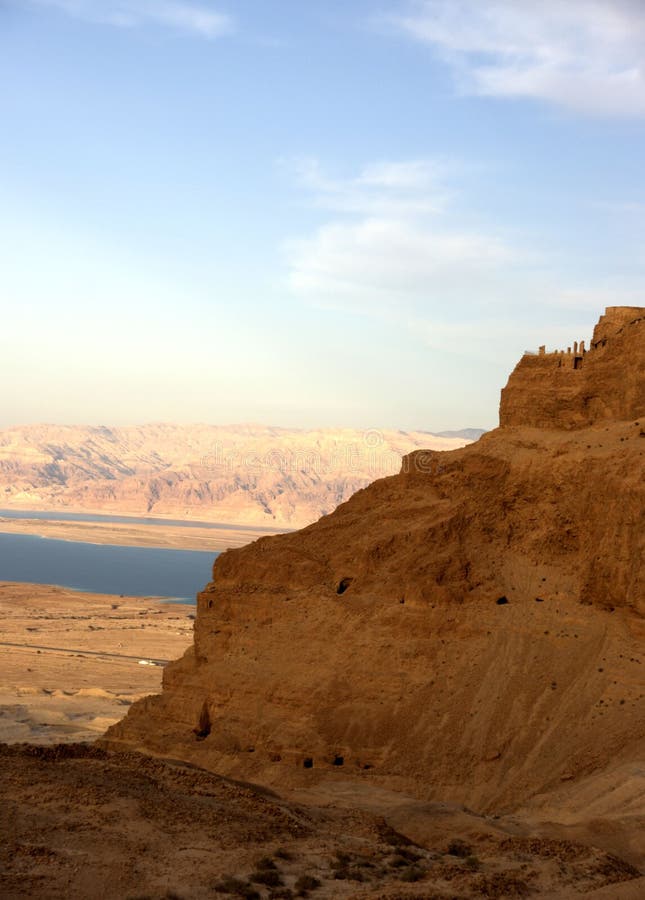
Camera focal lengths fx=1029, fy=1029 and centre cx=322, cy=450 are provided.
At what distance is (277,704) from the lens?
28219mm

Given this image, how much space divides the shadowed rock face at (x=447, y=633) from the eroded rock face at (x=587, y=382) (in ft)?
0.54

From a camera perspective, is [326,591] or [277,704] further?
[326,591]

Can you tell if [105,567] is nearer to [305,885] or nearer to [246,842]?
[246,842]

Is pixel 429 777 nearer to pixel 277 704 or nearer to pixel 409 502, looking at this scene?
pixel 277 704

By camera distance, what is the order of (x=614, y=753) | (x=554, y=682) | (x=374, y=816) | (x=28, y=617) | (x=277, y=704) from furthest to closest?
(x=28, y=617), (x=277, y=704), (x=554, y=682), (x=614, y=753), (x=374, y=816)

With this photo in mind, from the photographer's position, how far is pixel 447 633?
28062 millimetres

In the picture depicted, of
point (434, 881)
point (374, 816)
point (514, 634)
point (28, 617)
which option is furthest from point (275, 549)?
point (28, 617)

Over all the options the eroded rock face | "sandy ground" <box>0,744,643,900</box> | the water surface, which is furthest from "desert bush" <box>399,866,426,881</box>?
the water surface

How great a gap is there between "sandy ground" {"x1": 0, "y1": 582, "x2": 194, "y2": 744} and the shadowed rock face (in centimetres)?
1476

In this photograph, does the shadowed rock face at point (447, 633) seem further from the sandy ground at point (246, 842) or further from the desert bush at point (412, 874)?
the desert bush at point (412, 874)

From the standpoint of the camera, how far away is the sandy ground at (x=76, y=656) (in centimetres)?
4647

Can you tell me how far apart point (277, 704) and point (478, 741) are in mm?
5793

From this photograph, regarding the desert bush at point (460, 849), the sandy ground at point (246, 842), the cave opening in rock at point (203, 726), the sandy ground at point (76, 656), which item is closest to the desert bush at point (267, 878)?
the sandy ground at point (246, 842)

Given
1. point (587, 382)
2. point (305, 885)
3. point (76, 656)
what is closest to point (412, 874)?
point (305, 885)
